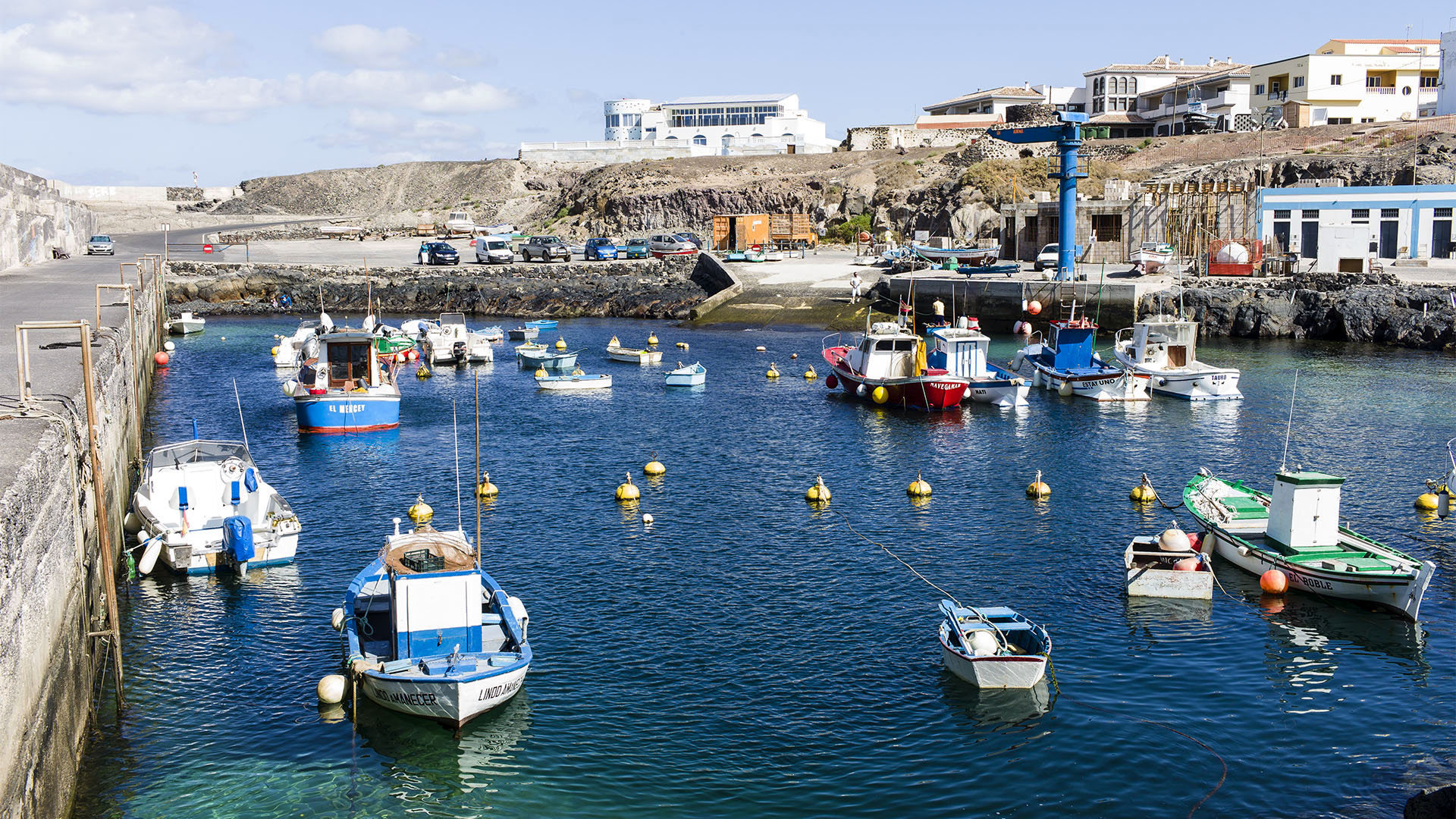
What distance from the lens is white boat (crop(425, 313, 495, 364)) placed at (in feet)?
190

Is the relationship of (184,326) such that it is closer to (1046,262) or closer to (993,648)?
(1046,262)

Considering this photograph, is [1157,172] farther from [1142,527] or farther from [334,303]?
[1142,527]

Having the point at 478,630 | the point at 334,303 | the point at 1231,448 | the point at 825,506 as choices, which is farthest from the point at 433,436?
the point at 334,303

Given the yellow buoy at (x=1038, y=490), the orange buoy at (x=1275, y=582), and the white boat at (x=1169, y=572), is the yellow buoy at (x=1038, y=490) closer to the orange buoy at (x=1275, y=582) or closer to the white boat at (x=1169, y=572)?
the white boat at (x=1169, y=572)

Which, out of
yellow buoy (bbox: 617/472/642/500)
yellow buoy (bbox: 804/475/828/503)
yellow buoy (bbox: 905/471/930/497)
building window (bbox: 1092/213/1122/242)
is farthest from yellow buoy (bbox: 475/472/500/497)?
building window (bbox: 1092/213/1122/242)

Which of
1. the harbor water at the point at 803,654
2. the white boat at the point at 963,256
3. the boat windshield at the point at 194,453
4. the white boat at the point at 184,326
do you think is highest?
the white boat at the point at 963,256

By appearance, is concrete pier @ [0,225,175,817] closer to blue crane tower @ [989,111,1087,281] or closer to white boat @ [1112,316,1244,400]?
white boat @ [1112,316,1244,400]

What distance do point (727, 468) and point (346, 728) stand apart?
18.6m

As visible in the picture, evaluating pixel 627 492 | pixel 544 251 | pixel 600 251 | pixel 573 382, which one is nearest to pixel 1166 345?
pixel 573 382

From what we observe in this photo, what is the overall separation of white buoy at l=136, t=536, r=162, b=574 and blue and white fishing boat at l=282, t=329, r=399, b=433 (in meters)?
15.7

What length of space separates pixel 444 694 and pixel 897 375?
32.2 metres

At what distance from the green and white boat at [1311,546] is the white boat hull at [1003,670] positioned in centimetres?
775

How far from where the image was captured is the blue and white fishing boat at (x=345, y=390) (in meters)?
40.7

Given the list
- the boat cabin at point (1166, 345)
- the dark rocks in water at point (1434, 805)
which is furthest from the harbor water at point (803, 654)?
the boat cabin at point (1166, 345)
